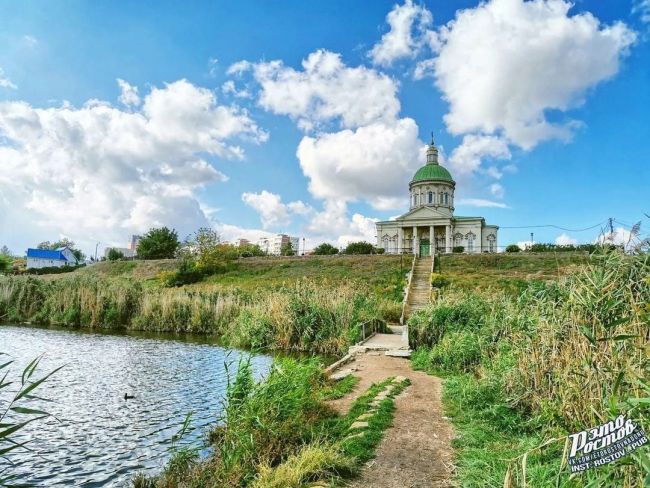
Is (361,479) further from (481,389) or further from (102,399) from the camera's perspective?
(102,399)

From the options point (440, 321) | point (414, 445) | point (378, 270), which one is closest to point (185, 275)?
Result: point (378, 270)

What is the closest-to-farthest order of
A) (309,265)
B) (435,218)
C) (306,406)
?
(306,406), (309,265), (435,218)

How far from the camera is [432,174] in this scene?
6825 cm

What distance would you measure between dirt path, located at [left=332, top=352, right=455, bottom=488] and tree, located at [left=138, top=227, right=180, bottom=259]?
204 feet

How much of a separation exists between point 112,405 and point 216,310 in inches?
495

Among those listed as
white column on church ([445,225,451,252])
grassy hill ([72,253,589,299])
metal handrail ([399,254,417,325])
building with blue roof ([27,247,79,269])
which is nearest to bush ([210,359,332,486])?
metal handrail ([399,254,417,325])

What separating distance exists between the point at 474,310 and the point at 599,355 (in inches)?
396

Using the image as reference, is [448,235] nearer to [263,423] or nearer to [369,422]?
[369,422]

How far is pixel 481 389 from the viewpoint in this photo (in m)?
7.43

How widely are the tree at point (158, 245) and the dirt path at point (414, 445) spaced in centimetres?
6204

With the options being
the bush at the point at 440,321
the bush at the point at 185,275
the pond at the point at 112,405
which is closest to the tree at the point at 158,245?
the bush at the point at 185,275

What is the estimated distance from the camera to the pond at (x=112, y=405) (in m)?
6.10

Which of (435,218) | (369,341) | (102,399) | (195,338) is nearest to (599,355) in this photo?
(102,399)

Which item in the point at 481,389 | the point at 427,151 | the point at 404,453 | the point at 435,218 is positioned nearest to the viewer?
the point at 404,453
